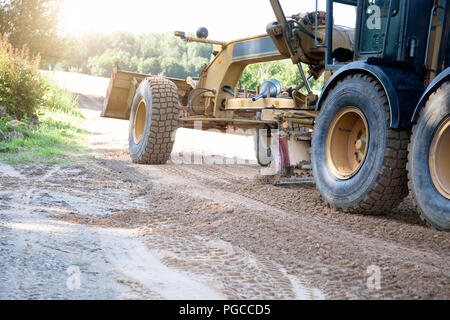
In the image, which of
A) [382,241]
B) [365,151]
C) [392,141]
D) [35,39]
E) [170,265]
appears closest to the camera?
[170,265]

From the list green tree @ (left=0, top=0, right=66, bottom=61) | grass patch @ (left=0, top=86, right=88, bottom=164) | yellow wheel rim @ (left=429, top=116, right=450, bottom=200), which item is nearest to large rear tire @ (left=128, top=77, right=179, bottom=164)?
grass patch @ (left=0, top=86, right=88, bottom=164)

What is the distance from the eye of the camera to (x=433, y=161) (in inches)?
161

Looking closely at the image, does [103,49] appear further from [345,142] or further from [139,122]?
[345,142]

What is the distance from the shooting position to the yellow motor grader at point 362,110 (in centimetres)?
416

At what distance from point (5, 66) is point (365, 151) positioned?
9.72m

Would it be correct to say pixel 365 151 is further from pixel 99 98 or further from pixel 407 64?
pixel 99 98

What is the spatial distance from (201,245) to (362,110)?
2223mm

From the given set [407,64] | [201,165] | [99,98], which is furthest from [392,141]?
[99,98]

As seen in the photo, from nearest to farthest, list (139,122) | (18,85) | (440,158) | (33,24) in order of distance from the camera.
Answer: (440,158), (139,122), (18,85), (33,24)

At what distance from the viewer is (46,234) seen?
3730mm

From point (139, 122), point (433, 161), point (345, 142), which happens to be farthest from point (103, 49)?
point (433, 161)

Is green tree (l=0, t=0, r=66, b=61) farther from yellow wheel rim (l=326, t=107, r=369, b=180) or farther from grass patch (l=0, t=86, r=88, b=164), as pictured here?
yellow wheel rim (l=326, t=107, r=369, b=180)

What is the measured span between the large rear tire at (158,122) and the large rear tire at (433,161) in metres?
4.76

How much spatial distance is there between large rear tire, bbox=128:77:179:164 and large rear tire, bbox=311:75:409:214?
3.36 meters
